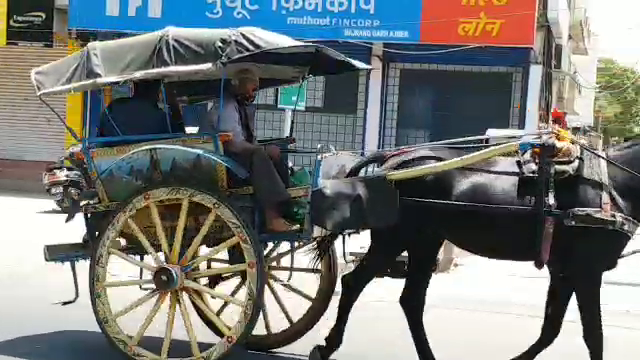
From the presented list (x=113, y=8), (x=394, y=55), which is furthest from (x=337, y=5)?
(x=113, y=8)

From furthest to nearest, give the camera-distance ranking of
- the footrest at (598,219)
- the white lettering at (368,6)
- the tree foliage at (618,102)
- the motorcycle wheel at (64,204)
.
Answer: the tree foliage at (618,102) < the white lettering at (368,6) < the motorcycle wheel at (64,204) < the footrest at (598,219)

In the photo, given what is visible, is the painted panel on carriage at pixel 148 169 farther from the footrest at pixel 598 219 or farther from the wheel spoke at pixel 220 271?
the footrest at pixel 598 219

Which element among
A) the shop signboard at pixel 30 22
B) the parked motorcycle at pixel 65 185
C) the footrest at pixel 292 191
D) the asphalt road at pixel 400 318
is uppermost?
the shop signboard at pixel 30 22

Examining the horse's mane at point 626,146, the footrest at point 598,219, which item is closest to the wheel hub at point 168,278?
the footrest at point 598,219

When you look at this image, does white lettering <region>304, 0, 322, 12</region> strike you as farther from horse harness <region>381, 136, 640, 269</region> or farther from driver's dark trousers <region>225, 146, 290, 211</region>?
horse harness <region>381, 136, 640, 269</region>

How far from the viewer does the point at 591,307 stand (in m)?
4.76

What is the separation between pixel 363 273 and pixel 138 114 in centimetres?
197

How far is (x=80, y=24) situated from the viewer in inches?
643

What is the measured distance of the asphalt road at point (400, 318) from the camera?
6184 mm

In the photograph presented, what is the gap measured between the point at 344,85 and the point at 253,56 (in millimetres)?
11367

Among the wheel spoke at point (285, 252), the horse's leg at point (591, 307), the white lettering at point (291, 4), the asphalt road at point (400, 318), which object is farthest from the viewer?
the white lettering at point (291, 4)

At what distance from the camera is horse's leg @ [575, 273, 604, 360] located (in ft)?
15.6

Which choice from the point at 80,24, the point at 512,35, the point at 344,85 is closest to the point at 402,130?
the point at 344,85

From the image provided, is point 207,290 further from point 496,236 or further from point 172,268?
point 496,236
